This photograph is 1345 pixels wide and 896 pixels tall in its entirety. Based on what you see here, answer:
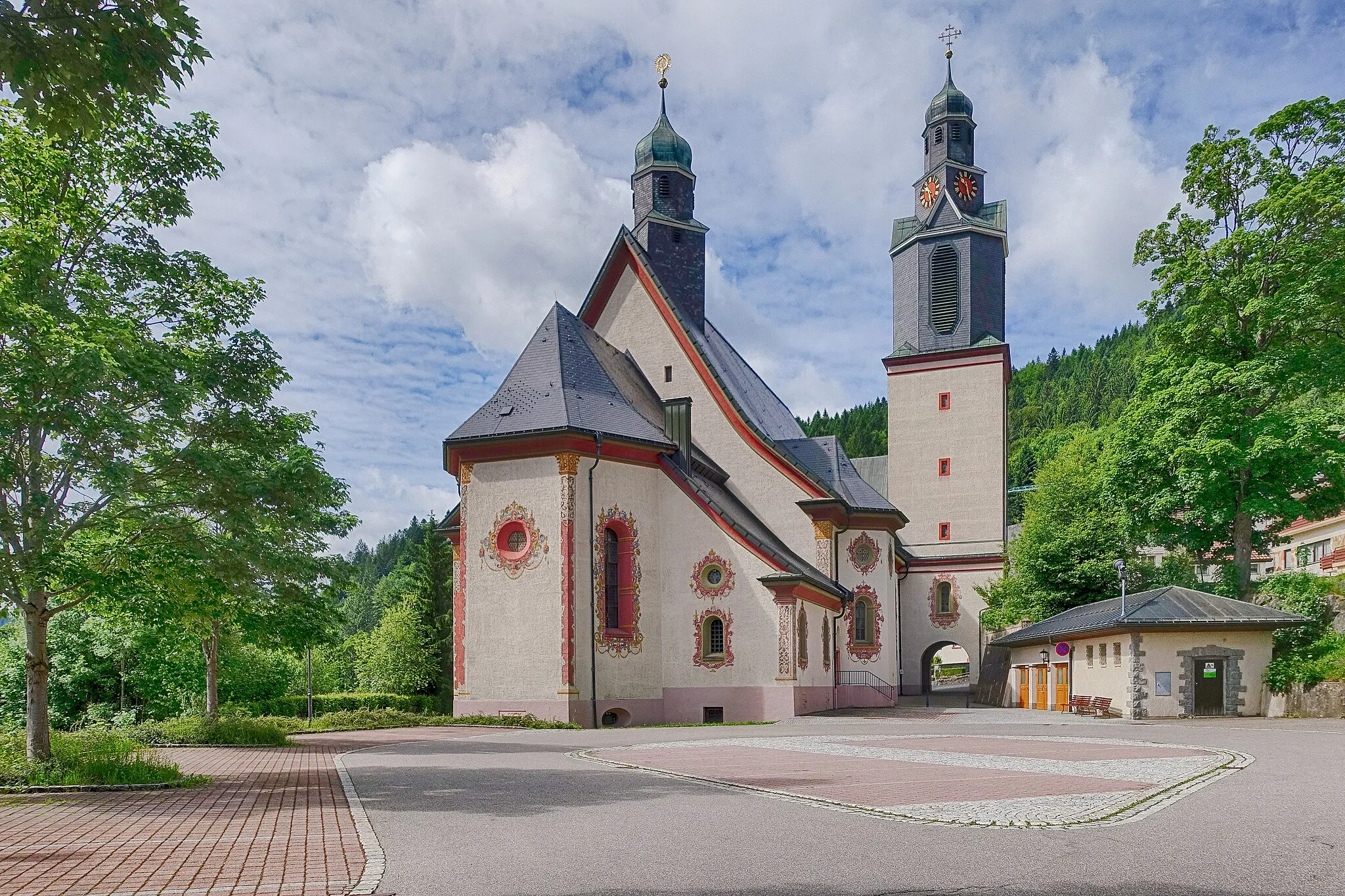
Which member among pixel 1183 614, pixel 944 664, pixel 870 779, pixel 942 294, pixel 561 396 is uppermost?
pixel 942 294

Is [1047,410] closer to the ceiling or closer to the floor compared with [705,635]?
closer to the ceiling

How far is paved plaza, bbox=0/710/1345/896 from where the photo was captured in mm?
7086

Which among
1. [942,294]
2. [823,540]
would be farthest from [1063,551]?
[942,294]

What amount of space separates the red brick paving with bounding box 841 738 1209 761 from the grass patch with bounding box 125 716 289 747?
1115cm

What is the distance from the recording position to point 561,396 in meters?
29.5

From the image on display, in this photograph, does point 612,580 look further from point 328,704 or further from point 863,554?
point 328,704

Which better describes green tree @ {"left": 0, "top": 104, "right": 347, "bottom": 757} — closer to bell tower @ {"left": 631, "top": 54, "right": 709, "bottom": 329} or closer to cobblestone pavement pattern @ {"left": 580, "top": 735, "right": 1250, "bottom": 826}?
cobblestone pavement pattern @ {"left": 580, "top": 735, "right": 1250, "bottom": 826}

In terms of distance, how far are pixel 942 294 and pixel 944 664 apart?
223ft

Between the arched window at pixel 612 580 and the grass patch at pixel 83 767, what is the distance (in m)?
16.1

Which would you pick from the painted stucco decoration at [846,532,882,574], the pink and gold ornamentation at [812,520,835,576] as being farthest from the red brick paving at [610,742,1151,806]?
the painted stucco decoration at [846,532,882,574]

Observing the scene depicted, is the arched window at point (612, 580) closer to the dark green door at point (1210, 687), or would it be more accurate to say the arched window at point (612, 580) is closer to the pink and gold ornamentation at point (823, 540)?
the pink and gold ornamentation at point (823, 540)

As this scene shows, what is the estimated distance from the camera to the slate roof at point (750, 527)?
1190 inches

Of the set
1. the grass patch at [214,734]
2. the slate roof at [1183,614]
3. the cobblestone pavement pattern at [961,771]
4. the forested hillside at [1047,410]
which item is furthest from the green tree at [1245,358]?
the forested hillside at [1047,410]

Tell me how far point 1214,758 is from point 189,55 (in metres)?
15.7
